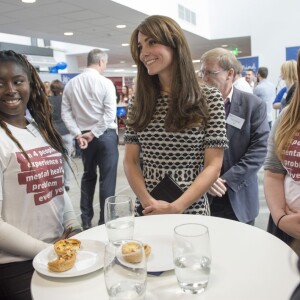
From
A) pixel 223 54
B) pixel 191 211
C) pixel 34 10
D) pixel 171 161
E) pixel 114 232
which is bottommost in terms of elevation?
pixel 191 211

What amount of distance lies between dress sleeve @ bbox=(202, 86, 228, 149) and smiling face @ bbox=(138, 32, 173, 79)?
24 cm

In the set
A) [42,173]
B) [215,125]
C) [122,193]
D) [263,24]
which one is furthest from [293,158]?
[263,24]

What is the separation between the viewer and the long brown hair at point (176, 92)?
1543 mm

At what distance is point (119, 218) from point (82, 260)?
172mm

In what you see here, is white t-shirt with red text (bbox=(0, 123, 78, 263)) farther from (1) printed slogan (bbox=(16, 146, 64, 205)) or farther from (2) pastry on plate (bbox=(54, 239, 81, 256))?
(2) pastry on plate (bbox=(54, 239, 81, 256))

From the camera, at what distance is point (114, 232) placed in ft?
3.58

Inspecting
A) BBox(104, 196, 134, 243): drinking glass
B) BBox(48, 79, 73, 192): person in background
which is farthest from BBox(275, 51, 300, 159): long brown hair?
BBox(48, 79, 73, 192): person in background

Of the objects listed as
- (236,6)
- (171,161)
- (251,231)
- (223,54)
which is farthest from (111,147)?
(236,6)

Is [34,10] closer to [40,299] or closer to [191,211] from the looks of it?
[191,211]

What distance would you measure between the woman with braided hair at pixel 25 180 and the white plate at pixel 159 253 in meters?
0.42

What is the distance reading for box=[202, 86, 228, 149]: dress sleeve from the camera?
156 cm

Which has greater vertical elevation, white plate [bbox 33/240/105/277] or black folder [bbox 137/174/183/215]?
black folder [bbox 137/174/183/215]

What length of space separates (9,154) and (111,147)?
2386 mm

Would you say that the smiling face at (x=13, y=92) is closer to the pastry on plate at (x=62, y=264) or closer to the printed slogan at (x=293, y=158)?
the pastry on plate at (x=62, y=264)
